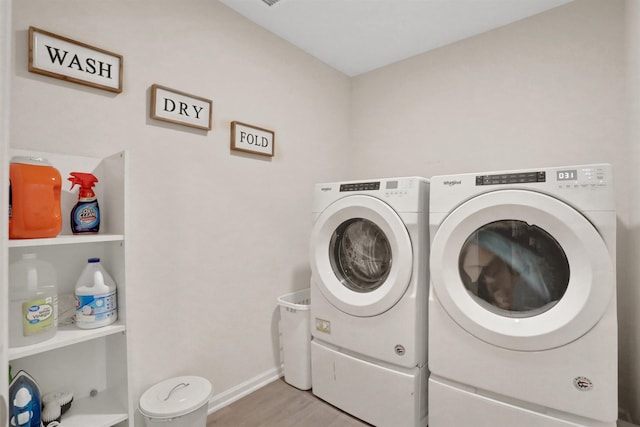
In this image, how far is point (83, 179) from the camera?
3.80 ft

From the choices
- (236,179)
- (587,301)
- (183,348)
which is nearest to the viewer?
(587,301)

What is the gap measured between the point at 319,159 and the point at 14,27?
172 centimetres

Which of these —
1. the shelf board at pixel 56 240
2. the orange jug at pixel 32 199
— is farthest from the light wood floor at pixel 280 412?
the orange jug at pixel 32 199

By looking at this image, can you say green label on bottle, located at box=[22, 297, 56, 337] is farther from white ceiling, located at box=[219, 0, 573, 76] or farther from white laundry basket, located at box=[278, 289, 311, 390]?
white ceiling, located at box=[219, 0, 573, 76]

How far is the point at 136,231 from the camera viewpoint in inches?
56.0

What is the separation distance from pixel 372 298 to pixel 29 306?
133 cm

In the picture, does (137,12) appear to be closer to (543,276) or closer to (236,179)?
(236,179)

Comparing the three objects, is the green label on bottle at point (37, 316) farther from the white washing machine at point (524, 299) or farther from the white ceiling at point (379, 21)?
the white ceiling at point (379, 21)

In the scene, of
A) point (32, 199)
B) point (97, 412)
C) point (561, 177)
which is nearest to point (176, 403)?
point (97, 412)

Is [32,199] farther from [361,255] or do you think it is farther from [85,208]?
[361,255]

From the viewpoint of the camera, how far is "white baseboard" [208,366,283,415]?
1709mm

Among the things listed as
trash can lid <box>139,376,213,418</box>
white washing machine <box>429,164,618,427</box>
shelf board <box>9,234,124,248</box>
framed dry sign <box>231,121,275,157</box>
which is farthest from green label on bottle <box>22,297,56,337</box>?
white washing machine <box>429,164,618,427</box>

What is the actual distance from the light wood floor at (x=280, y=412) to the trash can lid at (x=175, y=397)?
0.30 metres

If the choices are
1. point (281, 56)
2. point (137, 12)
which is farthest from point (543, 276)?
point (137, 12)
